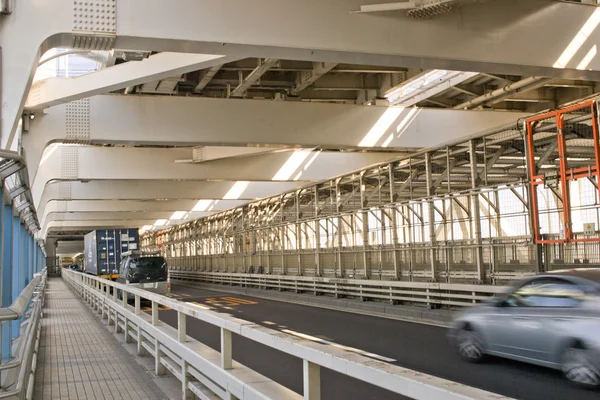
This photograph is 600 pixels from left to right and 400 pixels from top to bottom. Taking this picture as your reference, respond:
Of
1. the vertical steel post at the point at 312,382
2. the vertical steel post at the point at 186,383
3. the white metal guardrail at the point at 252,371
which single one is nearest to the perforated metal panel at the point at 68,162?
the white metal guardrail at the point at 252,371

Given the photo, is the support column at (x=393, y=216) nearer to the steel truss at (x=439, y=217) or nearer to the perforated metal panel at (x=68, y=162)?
the steel truss at (x=439, y=217)

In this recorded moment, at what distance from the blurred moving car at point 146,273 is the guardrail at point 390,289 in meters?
A: 4.98

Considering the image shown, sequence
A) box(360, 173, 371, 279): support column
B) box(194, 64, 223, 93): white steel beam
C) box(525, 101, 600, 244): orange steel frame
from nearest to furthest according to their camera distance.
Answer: box(525, 101, 600, 244): orange steel frame → box(194, 64, 223, 93): white steel beam → box(360, 173, 371, 279): support column

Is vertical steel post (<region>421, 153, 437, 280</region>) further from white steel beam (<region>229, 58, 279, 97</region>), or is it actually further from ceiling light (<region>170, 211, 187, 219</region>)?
ceiling light (<region>170, 211, 187, 219</region>)

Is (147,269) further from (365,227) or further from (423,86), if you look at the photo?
(423,86)

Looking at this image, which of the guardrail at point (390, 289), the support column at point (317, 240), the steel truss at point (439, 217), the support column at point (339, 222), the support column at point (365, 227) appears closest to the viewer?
the steel truss at point (439, 217)

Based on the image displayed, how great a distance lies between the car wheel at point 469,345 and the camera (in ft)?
32.9

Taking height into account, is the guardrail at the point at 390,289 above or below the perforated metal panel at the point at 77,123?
below

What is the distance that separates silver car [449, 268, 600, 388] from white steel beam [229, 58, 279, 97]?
23.7ft

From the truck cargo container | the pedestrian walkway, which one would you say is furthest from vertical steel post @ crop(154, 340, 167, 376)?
the truck cargo container

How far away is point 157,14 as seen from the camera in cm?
942

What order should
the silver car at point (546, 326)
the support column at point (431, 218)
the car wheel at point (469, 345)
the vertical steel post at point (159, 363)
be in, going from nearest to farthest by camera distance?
the silver car at point (546, 326) → the vertical steel post at point (159, 363) → the car wheel at point (469, 345) → the support column at point (431, 218)

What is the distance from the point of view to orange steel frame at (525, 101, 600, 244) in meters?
11.9

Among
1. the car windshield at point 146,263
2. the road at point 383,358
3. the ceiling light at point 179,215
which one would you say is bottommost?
the road at point 383,358
